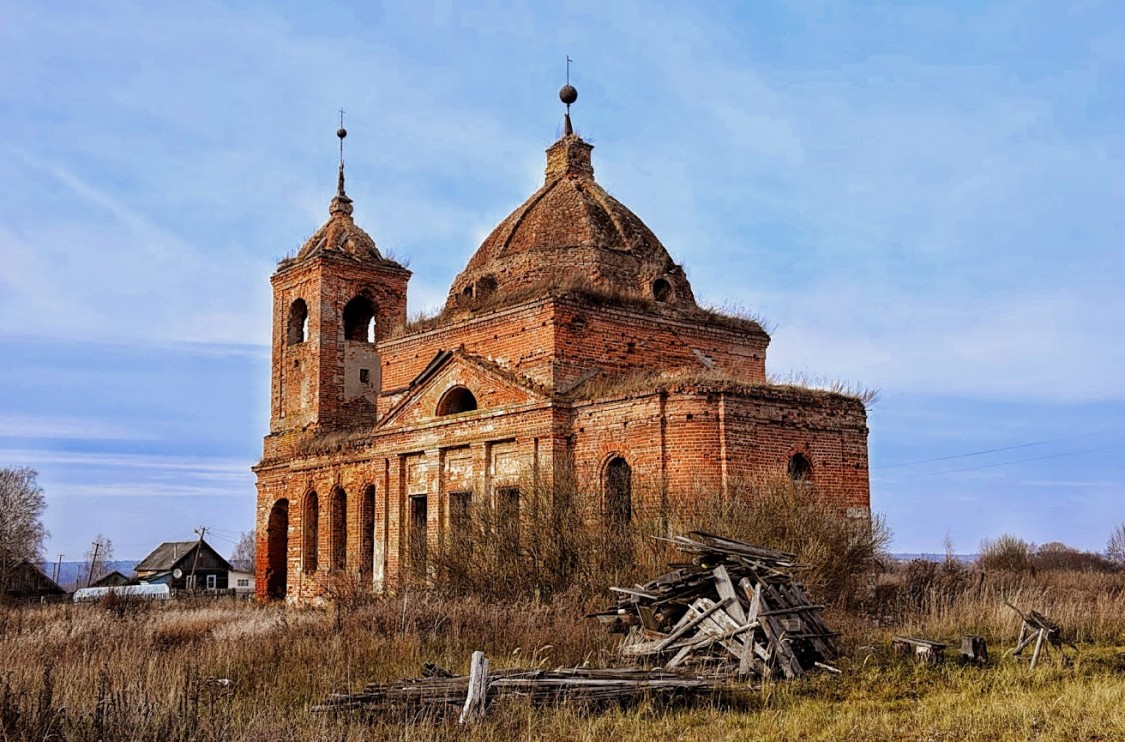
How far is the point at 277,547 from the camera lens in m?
31.0

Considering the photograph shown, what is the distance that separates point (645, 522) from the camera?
16.4 meters

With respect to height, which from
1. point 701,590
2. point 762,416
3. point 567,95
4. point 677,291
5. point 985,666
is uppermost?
point 567,95

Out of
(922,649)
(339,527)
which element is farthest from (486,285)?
(922,649)

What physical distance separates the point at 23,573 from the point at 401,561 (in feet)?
91.2

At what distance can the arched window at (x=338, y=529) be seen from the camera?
2756 cm

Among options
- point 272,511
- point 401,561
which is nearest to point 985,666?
point 401,561

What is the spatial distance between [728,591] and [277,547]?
2161 centimetres

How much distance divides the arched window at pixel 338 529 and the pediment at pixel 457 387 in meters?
3.97

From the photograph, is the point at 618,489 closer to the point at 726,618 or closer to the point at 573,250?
the point at 573,250

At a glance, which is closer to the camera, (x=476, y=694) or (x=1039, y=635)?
(x=476, y=694)

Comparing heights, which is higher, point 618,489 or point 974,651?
point 618,489

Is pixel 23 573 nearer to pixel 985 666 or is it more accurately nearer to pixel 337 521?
pixel 337 521

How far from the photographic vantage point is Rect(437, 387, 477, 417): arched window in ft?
75.7

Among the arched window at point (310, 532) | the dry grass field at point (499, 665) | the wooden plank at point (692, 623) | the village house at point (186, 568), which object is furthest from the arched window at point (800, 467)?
the village house at point (186, 568)
